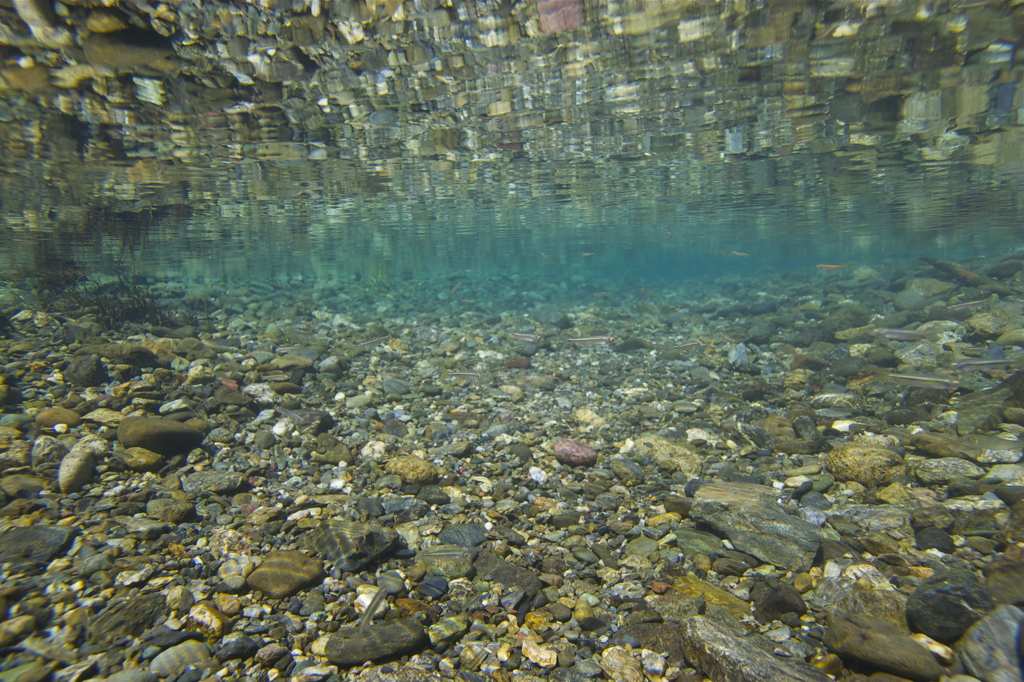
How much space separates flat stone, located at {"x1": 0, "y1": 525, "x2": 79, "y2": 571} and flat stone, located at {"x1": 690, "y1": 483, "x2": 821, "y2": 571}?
597 cm

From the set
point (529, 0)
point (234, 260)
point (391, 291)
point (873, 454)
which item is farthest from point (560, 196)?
point (234, 260)

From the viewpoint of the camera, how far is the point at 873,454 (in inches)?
211

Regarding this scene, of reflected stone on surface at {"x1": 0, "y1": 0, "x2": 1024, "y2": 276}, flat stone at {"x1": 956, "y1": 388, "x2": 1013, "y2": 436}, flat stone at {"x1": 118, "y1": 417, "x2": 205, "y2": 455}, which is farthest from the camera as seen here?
reflected stone on surface at {"x1": 0, "y1": 0, "x2": 1024, "y2": 276}

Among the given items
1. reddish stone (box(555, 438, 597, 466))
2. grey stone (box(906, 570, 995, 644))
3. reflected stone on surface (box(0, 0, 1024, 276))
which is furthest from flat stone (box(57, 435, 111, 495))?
grey stone (box(906, 570, 995, 644))

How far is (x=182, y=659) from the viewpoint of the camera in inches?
119

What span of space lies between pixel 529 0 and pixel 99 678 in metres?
9.13

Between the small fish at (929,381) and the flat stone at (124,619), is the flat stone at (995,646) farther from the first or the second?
the flat stone at (124,619)

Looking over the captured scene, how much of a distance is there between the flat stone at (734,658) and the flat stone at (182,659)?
10.8 feet

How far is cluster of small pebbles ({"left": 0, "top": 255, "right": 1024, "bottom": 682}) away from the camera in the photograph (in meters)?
3.09

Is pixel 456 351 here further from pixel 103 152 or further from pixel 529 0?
pixel 103 152

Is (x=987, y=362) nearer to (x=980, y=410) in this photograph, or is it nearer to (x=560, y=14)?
(x=980, y=410)

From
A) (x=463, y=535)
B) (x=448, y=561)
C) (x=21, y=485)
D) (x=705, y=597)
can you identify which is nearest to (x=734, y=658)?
(x=705, y=597)

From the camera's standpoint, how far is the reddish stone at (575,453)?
20.4 feet

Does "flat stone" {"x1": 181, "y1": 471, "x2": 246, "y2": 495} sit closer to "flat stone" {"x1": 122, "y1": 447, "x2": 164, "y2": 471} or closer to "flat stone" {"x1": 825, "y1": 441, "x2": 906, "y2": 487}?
"flat stone" {"x1": 122, "y1": 447, "x2": 164, "y2": 471}
